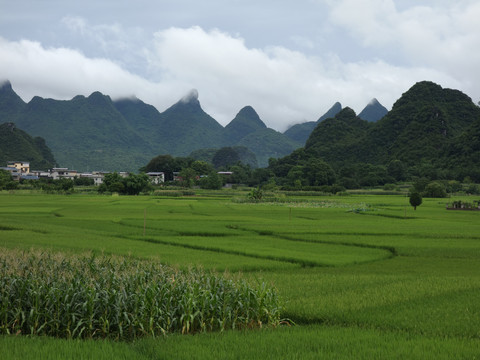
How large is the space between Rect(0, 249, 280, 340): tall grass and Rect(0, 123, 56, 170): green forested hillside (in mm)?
117867

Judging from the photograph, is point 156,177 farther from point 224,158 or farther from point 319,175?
point 224,158

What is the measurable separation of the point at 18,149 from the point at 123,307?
128 meters

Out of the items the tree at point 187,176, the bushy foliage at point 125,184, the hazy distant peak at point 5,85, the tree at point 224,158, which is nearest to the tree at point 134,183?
the bushy foliage at point 125,184

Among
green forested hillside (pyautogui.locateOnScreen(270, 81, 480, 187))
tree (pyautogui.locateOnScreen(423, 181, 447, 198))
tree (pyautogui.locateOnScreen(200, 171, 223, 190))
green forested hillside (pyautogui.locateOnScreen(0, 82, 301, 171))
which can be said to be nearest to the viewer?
tree (pyautogui.locateOnScreen(423, 181, 447, 198))

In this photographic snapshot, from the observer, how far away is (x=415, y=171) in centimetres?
9244

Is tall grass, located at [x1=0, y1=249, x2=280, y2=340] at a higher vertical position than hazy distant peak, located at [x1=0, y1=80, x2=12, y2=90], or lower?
lower

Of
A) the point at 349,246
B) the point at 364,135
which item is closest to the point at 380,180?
the point at 364,135

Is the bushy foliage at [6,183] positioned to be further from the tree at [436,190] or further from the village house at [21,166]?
the tree at [436,190]

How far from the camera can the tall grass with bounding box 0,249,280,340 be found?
782cm

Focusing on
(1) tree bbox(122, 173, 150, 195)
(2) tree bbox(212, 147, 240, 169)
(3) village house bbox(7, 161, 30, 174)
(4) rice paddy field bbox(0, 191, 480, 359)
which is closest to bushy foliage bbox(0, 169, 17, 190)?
(1) tree bbox(122, 173, 150, 195)

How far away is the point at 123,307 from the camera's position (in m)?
8.02

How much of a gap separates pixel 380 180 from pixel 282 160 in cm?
2777

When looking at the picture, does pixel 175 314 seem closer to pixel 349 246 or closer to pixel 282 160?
pixel 349 246

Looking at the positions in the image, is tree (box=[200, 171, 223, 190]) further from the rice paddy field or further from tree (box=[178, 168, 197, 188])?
the rice paddy field
